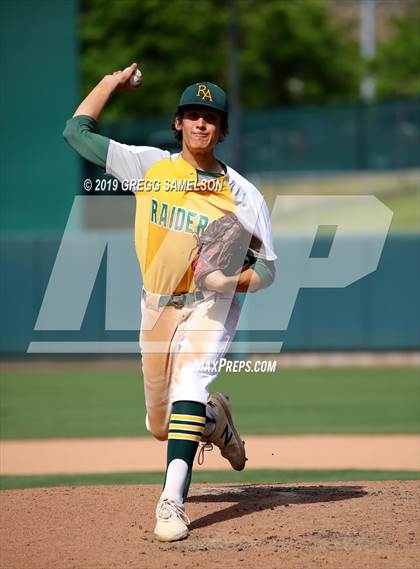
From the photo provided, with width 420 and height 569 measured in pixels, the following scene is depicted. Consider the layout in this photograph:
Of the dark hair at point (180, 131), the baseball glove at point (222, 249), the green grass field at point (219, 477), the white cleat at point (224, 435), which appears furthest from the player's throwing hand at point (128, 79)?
the green grass field at point (219, 477)

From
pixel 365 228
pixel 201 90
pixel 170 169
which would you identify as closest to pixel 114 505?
pixel 170 169

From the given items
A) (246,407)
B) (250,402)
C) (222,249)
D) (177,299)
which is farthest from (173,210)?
(250,402)

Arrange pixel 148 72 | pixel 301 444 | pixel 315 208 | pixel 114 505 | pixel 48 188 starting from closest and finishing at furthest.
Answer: pixel 114 505, pixel 301 444, pixel 48 188, pixel 315 208, pixel 148 72

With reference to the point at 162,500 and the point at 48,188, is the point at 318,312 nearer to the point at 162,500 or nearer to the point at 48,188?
the point at 48,188

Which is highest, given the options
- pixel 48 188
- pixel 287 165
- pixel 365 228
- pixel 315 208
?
pixel 287 165

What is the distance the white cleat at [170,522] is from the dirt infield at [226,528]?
6 cm

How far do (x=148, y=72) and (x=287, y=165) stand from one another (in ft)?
42.5

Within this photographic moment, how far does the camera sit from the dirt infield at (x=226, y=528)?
5012 millimetres

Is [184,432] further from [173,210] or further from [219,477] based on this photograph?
[219,477]

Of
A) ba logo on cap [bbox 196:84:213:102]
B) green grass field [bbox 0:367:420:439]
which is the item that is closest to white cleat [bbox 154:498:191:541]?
ba logo on cap [bbox 196:84:213:102]

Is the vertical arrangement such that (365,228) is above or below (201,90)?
above

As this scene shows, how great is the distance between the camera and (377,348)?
16.5 meters

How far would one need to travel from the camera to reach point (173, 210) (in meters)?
5.53

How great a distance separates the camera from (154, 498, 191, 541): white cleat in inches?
208
